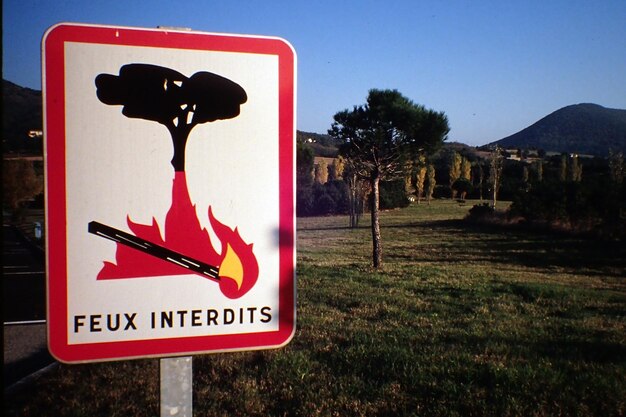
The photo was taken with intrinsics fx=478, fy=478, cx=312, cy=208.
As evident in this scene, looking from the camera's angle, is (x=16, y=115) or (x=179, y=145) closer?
(x=179, y=145)

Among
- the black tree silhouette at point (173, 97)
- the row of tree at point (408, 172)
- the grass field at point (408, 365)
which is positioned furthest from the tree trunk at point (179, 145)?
the row of tree at point (408, 172)

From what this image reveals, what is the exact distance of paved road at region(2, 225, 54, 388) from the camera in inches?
196

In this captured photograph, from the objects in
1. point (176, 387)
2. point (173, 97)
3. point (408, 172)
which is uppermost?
point (408, 172)

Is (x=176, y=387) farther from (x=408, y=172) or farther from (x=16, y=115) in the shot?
(x=408, y=172)

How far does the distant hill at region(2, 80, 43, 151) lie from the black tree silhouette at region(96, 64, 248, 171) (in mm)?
220

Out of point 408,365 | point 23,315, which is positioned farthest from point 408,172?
point 408,365

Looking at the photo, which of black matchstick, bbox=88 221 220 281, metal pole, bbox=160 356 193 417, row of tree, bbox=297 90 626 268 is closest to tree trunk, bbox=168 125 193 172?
black matchstick, bbox=88 221 220 281

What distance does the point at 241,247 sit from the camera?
4.40ft

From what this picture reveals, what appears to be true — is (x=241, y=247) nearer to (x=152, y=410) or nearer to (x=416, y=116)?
(x=152, y=410)

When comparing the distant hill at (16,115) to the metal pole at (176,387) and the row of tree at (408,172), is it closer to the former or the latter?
the metal pole at (176,387)

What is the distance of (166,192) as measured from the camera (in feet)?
4.24

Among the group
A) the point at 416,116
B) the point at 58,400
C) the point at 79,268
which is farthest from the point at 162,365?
the point at 416,116

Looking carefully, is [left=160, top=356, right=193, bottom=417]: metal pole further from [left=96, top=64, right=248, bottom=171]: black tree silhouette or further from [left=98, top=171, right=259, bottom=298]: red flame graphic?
[left=96, top=64, right=248, bottom=171]: black tree silhouette

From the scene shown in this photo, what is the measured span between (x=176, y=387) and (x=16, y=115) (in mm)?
2653
